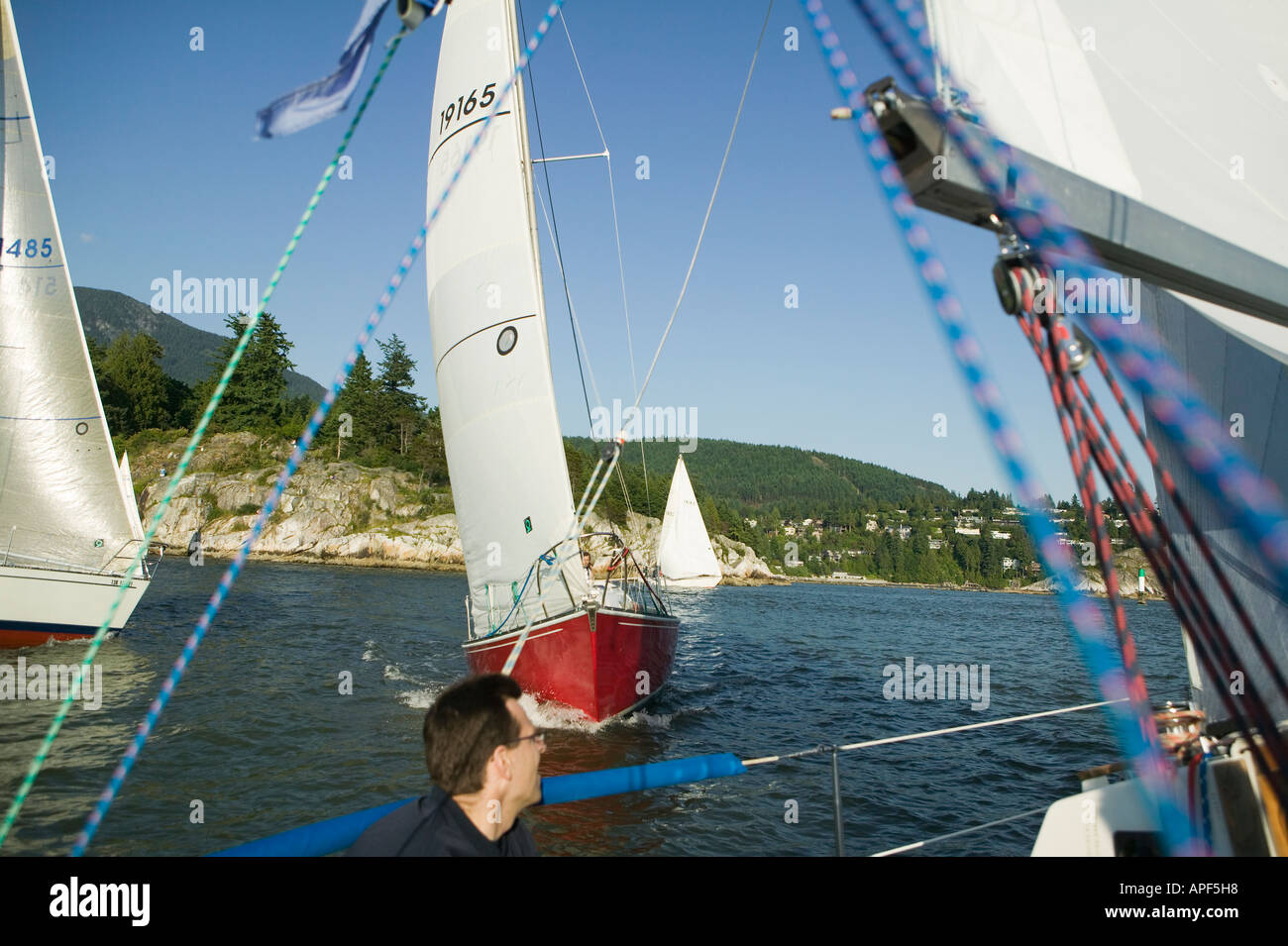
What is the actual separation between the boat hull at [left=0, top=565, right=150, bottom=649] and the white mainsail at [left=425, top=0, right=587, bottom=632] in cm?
782

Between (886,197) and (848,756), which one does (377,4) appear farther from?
(848,756)

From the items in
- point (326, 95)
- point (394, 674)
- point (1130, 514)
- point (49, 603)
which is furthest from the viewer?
point (394, 674)

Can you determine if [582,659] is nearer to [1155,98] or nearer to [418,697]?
[418,697]

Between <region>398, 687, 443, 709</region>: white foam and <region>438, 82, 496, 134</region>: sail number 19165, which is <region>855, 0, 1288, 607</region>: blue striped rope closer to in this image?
<region>438, 82, 496, 134</region>: sail number 19165

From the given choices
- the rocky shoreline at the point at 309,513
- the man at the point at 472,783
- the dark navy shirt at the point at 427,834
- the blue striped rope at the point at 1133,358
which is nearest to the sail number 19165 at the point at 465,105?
the blue striped rope at the point at 1133,358

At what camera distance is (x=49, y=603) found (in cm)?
1427

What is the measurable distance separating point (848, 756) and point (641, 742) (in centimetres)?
369

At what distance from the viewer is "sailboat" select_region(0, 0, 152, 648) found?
14.0 metres

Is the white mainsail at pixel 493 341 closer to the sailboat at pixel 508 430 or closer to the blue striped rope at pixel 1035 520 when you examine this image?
the sailboat at pixel 508 430

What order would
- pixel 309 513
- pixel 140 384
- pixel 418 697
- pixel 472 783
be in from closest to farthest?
1. pixel 472 783
2. pixel 418 697
3. pixel 309 513
4. pixel 140 384

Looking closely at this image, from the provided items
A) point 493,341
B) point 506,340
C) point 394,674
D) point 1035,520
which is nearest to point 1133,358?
point 1035,520

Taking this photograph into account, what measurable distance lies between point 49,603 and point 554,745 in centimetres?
1184
